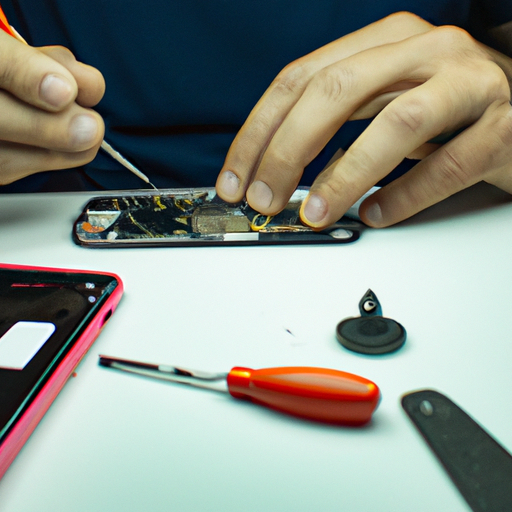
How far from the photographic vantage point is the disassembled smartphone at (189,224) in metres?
0.45

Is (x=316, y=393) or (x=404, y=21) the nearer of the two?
(x=316, y=393)

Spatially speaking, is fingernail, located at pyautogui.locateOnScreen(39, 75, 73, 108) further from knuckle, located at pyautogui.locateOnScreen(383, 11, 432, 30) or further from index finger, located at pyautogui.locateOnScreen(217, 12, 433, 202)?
knuckle, located at pyautogui.locateOnScreen(383, 11, 432, 30)

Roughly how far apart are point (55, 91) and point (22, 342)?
0.27m

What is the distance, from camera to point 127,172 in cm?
75

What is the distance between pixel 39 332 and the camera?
11.0 inches

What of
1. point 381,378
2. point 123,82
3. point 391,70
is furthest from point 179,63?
point 381,378

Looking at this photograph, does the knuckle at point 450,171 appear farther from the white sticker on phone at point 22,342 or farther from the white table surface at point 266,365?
the white sticker on phone at point 22,342

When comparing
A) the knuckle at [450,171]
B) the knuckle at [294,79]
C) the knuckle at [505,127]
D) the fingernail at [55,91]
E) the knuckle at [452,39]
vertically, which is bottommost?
the knuckle at [450,171]

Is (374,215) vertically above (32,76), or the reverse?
(32,76)

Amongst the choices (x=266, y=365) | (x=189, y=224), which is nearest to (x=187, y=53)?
(x=189, y=224)

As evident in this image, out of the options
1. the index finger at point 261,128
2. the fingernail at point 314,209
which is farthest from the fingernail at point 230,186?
the fingernail at point 314,209

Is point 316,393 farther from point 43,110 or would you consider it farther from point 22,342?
point 43,110

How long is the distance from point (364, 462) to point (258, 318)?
136 millimetres

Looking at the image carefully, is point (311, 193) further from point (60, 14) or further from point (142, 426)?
point (60, 14)
